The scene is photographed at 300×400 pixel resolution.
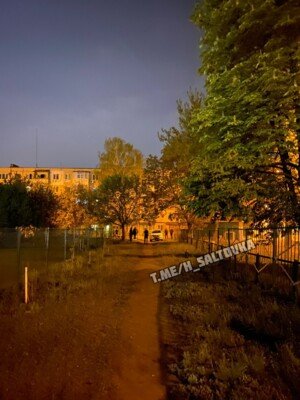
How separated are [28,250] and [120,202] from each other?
24.5 meters

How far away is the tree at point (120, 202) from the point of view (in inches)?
1961

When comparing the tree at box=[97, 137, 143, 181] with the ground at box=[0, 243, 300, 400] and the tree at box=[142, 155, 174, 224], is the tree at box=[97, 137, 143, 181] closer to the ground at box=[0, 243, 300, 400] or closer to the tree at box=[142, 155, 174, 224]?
the tree at box=[142, 155, 174, 224]

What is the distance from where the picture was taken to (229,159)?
10.2m

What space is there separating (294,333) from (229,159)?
459 cm

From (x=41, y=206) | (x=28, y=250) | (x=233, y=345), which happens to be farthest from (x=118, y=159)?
(x=233, y=345)

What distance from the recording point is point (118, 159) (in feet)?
191

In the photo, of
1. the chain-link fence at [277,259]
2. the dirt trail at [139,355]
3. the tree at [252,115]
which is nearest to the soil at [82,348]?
the dirt trail at [139,355]

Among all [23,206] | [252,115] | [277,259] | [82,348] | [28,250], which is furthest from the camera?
[23,206]

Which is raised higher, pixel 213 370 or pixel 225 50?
pixel 225 50

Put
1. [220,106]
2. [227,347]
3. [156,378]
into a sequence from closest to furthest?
[156,378]
[227,347]
[220,106]

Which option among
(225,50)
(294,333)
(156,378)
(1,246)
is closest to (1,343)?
(156,378)

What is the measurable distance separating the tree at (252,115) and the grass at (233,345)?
2.59m

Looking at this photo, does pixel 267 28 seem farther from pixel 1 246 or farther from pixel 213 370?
pixel 1 246

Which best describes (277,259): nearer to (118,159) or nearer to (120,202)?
(120,202)
